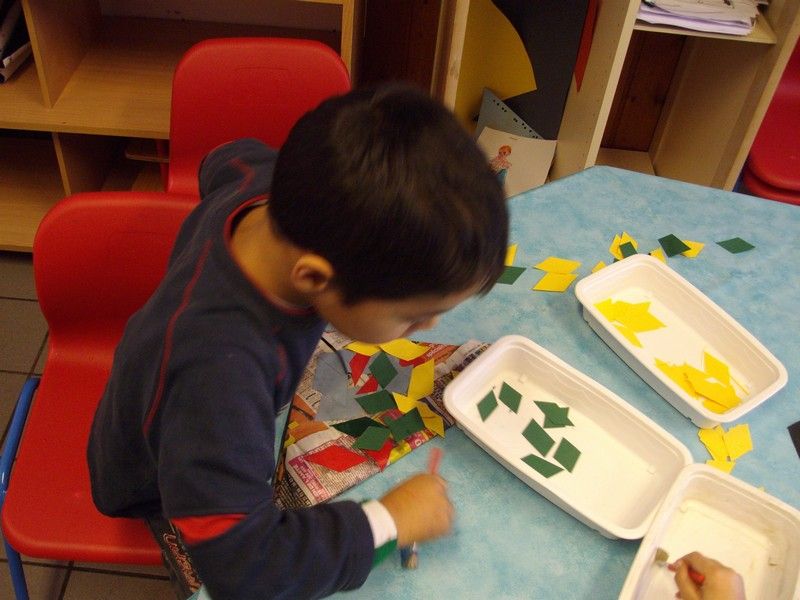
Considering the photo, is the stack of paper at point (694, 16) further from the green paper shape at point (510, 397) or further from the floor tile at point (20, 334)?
the floor tile at point (20, 334)

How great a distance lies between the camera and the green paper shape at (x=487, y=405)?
952mm

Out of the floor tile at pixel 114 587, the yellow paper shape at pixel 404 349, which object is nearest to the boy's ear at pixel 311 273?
the yellow paper shape at pixel 404 349

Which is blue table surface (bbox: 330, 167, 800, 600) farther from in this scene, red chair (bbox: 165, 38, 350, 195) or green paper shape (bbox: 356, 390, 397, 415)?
red chair (bbox: 165, 38, 350, 195)

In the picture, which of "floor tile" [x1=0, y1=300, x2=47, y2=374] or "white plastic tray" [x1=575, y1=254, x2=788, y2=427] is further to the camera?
"floor tile" [x1=0, y1=300, x2=47, y2=374]

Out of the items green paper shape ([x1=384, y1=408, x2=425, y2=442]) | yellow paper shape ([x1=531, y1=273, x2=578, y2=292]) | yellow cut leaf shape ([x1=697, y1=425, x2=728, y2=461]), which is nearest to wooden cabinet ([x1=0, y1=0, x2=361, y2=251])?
yellow paper shape ([x1=531, y1=273, x2=578, y2=292])

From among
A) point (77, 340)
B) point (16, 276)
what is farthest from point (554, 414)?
point (16, 276)

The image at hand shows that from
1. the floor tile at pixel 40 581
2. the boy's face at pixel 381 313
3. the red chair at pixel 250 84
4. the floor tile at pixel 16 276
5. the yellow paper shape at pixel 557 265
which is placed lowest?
the floor tile at pixel 40 581

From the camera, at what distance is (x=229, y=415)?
646 millimetres

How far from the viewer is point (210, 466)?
0.64m

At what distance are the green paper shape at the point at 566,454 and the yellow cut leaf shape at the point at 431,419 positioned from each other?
15 cm

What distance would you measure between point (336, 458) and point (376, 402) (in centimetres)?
10

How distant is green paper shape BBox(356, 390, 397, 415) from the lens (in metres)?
0.93

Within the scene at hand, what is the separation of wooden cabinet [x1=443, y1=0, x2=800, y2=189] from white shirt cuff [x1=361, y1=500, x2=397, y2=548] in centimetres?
144

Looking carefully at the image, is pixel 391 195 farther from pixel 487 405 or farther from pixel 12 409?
pixel 12 409
